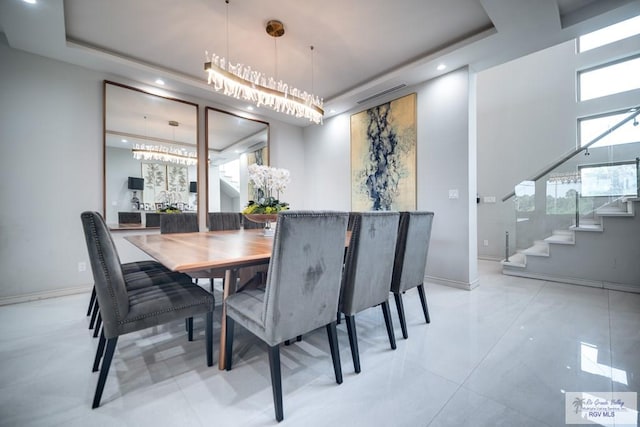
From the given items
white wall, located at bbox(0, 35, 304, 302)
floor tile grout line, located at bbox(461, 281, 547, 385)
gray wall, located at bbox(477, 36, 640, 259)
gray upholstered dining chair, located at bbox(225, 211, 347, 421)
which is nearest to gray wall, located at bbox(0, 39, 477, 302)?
white wall, located at bbox(0, 35, 304, 302)

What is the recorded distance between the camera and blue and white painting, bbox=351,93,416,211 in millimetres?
3732

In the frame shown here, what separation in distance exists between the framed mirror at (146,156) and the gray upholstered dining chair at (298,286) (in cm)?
291

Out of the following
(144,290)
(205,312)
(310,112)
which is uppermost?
(310,112)

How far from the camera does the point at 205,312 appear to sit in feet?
5.24

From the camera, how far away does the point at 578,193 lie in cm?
361

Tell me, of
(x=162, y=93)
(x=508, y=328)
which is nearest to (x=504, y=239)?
(x=508, y=328)

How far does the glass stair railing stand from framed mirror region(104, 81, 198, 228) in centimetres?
511

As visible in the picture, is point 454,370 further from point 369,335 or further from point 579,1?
point 579,1

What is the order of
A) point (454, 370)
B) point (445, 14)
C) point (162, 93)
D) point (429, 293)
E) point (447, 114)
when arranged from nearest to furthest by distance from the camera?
point (454, 370) → point (445, 14) → point (429, 293) → point (447, 114) → point (162, 93)

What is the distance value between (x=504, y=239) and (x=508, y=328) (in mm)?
2726

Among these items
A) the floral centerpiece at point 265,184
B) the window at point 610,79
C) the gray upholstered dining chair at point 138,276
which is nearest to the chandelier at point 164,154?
the gray upholstered dining chair at point 138,276

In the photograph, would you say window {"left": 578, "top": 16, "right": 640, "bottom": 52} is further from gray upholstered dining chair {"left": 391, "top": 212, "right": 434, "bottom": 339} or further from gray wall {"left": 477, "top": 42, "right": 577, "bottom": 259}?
gray upholstered dining chair {"left": 391, "top": 212, "right": 434, "bottom": 339}

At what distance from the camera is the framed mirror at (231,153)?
13.5 ft

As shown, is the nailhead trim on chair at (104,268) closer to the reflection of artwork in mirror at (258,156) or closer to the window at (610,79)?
the reflection of artwork in mirror at (258,156)
